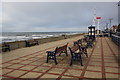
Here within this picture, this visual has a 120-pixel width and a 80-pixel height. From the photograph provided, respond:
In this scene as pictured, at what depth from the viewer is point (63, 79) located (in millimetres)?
3564

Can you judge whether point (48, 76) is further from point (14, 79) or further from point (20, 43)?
point (20, 43)

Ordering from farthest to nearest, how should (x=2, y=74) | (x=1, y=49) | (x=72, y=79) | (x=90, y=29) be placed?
(x=90, y=29) < (x=1, y=49) < (x=2, y=74) < (x=72, y=79)

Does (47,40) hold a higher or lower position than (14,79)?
higher

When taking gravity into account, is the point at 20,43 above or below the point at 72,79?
above

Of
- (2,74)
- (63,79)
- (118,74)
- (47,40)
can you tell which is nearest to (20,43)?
(47,40)

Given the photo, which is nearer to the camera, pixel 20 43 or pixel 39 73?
pixel 39 73

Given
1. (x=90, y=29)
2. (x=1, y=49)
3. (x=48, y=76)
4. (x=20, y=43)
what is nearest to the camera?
(x=48, y=76)

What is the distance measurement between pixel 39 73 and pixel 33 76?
12.6 inches

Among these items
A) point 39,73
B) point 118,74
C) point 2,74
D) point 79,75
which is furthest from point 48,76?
point 118,74

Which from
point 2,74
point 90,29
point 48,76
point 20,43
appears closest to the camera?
point 48,76

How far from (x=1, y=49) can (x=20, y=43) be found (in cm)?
242

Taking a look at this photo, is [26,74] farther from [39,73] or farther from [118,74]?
[118,74]

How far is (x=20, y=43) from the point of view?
1077 centimetres

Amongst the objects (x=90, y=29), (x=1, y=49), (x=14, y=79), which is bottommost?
(x=14, y=79)
